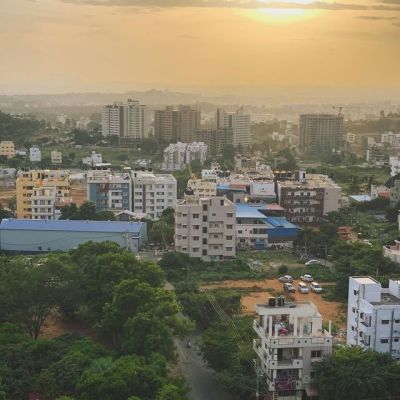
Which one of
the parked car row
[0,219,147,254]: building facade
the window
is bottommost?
the parked car row

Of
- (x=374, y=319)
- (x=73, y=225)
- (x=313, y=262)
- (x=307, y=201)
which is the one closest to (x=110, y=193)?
(x=73, y=225)

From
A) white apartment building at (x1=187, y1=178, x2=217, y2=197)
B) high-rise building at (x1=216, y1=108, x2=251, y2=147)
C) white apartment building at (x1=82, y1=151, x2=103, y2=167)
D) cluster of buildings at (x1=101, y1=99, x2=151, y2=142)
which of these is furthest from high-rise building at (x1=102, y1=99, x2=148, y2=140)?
white apartment building at (x1=187, y1=178, x2=217, y2=197)

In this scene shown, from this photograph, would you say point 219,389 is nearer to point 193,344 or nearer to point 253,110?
point 193,344

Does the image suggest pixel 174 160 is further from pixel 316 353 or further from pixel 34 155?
pixel 316 353

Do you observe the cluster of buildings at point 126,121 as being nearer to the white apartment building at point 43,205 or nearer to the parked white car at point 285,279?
the white apartment building at point 43,205

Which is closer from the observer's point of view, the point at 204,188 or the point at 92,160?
the point at 204,188

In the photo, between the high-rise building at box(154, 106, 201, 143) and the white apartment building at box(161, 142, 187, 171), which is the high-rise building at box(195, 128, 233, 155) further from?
the white apartment building at box(161, 142, 187, 171)
